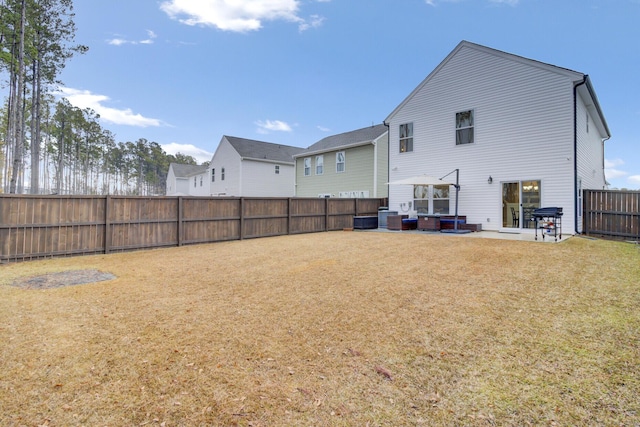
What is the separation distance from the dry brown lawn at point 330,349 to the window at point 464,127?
7.91 m

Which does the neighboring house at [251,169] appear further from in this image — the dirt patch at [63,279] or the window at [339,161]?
the dirt patch at [63,279]

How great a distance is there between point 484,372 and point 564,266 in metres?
4.81

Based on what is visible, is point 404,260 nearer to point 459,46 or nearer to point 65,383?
point 65,383

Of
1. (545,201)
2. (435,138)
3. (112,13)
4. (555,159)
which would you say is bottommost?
(545,201)

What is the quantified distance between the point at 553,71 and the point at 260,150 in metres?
20.1

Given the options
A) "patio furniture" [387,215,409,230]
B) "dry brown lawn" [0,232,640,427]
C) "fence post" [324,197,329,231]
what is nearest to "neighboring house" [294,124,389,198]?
"patio furniture" [387,215,409,230]

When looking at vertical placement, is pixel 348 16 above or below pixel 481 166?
above

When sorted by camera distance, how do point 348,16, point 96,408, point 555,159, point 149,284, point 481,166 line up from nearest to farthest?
1. point 96,408
2. point 149,284
3. point 555,159
4. point 481,166
5. point 348,16

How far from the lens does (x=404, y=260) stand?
6809 millimetres

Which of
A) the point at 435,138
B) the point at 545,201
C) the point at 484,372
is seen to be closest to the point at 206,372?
the point at 484,372

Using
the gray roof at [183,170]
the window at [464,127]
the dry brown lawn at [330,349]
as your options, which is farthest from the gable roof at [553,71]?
the gray roof at [183,170]

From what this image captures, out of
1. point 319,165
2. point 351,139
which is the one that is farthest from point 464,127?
point 319,165

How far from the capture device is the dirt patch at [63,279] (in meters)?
5.27

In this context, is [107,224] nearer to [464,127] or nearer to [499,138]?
[464,127]
